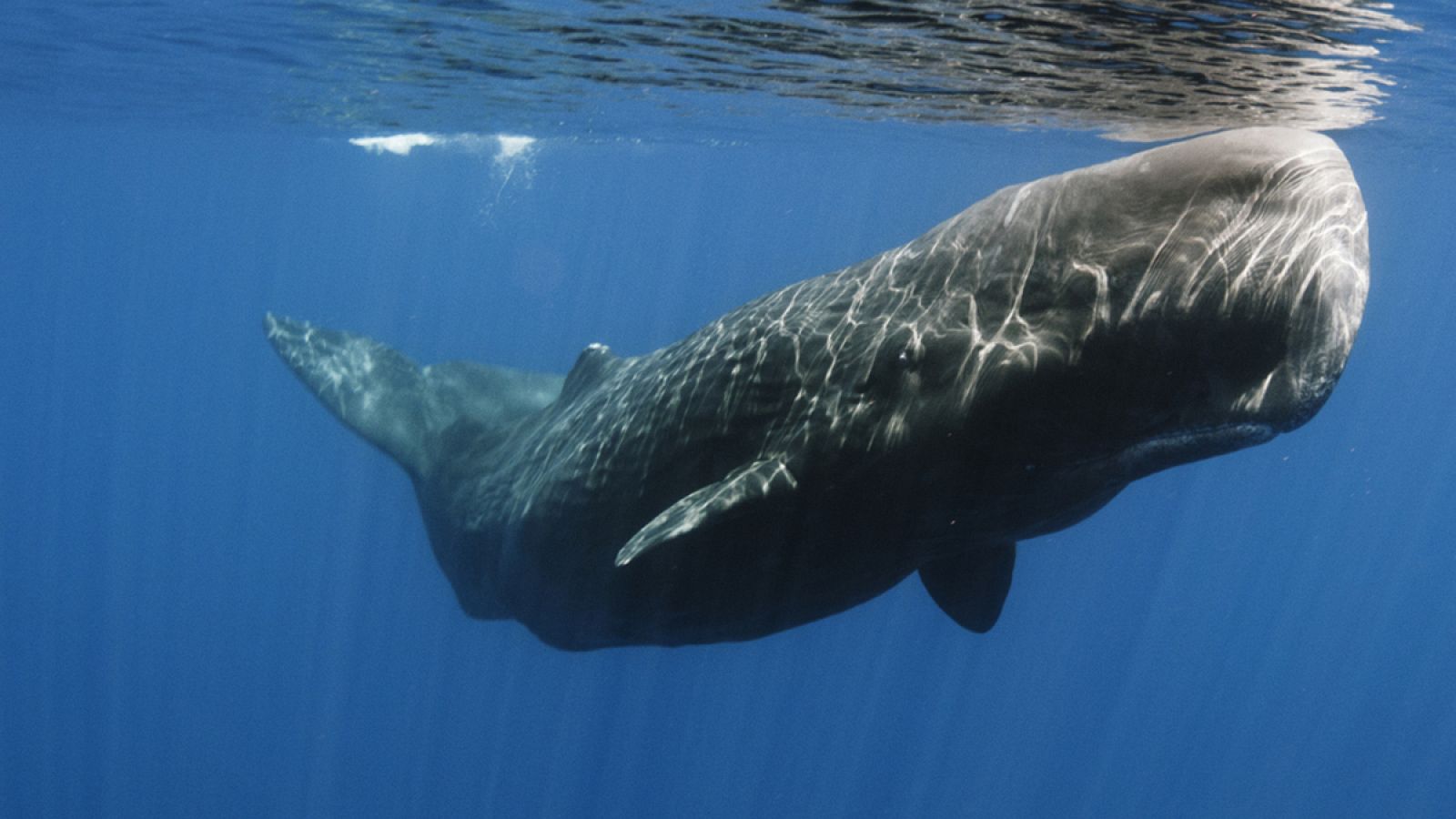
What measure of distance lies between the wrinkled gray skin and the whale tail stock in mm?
2216

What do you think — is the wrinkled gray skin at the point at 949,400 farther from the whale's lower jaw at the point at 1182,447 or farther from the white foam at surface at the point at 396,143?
the white foam at surface at the point at 396,143

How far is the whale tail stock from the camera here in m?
10.7

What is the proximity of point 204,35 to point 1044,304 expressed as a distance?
17665 millimetres

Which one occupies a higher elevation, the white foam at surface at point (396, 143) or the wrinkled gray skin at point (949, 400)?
the wrinkled gray skin at point (949, 400)

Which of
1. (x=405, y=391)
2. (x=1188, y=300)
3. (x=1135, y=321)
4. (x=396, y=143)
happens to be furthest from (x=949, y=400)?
(x=396, y=143)

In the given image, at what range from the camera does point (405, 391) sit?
37.8 feet

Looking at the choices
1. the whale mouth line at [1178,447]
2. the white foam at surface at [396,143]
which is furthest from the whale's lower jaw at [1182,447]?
→ the white foam at surface at [396,143]

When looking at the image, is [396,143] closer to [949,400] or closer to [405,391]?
[405,391]

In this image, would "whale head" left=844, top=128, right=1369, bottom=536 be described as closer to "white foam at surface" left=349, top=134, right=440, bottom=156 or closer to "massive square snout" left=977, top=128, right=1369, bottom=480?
"massive square snout" left=977, top=128, right=1369, bottom=480

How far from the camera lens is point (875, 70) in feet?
58.6

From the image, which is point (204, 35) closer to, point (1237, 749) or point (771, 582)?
point (771, 582)

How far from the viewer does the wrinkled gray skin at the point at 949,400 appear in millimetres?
3902

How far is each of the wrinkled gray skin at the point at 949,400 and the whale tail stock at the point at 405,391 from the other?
222 cm

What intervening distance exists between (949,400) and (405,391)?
27.1 feet
